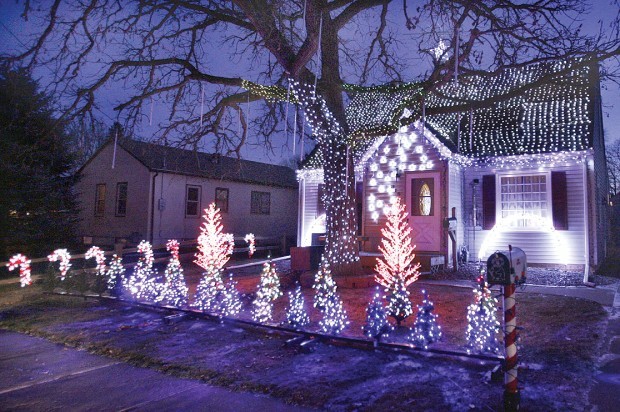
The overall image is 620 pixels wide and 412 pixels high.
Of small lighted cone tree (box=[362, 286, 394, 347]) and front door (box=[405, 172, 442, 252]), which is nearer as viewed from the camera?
small lighted cone tree (box=[362, 286, 394, 347])

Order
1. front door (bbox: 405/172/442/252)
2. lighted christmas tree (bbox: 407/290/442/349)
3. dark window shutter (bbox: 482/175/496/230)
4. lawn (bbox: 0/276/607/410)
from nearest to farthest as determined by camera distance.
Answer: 1. lawn (bbox: 0/276/607/410)
2. lighted christmas tree (bbox: 407/290/442/349)
3. front door (bbox: 405/172/442/252)
4. dark window shutter (bbox: 482/175/496/230)

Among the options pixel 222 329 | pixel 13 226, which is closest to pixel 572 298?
pixel 222 329

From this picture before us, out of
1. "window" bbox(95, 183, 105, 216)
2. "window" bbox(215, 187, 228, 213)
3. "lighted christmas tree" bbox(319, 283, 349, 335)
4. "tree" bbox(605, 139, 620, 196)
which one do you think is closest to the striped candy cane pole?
"lighted christmas tree" bbox(319, 283, 349, 335)

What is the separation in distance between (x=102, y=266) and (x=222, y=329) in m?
4.96

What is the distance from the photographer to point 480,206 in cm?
1419

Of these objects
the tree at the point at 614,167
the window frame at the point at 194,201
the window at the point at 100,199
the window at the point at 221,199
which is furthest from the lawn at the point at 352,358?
the tree at the point at 614,167

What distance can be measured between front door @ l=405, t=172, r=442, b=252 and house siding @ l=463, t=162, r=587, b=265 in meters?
1.49

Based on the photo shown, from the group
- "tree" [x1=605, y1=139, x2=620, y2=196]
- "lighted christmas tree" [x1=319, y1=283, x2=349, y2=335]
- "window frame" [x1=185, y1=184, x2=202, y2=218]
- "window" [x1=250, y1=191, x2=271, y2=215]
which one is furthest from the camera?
"tree" [x1=605, y1=139, x2=620, y2=196]

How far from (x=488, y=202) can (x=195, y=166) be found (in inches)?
585

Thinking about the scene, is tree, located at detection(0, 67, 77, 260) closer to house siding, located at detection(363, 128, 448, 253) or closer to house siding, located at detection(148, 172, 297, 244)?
house siding, located at detection(148, 172, 297, 244)

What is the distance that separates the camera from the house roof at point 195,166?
68.6 ft

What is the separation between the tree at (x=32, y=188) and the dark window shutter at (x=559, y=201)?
50.6 feet

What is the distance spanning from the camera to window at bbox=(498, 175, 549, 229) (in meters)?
13.3

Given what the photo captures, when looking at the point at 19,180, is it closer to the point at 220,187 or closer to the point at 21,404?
the point at 220,187
